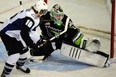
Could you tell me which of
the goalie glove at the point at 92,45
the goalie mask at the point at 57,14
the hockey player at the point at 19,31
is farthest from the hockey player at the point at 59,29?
the hockey player at the point at 19,31

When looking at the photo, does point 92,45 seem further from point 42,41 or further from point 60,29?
point 42,41

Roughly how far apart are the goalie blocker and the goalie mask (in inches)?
10.8

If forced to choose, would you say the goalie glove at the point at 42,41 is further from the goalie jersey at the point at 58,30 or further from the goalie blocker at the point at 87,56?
the goalie blocker at the point at 87,56

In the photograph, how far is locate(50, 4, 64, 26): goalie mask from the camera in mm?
4273

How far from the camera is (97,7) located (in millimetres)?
6828

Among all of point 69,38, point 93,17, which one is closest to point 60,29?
point 69,38

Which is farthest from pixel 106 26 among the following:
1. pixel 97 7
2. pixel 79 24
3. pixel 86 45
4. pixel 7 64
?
pixel 7 64

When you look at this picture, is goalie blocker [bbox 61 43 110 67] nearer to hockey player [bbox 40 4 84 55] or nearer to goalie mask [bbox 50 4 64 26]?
hockey player [bbox 40 4 84 55]

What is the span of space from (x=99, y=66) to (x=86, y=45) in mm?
283

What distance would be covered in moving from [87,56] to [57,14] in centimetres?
58

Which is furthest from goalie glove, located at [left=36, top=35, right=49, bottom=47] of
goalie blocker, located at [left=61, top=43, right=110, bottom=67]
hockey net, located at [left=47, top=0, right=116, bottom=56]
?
hockey net, located at [left=47, top=0, right=116, bottom=56]

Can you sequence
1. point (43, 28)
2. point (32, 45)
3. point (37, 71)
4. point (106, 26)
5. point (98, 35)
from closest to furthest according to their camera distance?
point (32, 45), point (37, 71), point (43, 28), point (98, 35), point (106, 26)

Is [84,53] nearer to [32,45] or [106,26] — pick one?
[32,45]

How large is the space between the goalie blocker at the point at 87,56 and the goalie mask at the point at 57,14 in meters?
0.27
